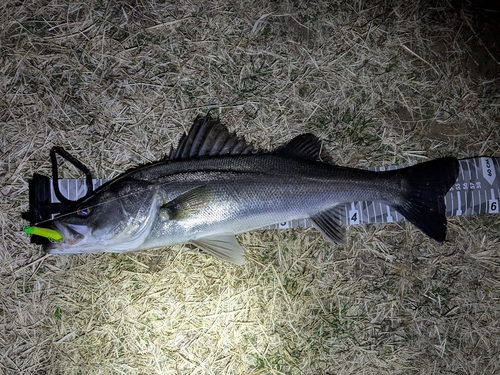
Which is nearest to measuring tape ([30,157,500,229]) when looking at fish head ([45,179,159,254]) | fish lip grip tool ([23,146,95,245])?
fish head ([45,179,159,254])

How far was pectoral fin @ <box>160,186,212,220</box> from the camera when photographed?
3.31 m

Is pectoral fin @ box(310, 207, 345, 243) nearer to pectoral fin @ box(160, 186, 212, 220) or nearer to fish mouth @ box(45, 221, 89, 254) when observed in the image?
pectoral fin @ box(160, 186, 212, 220)

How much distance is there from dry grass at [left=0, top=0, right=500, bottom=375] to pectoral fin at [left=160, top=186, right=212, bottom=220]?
1.98 ft

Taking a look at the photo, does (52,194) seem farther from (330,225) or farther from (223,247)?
(330,225)

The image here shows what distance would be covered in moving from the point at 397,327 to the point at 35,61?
451 centimetres

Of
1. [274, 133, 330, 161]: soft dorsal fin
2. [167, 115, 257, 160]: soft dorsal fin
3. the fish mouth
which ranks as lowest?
the fish mouth

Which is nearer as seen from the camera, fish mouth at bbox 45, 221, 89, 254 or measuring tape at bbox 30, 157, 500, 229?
fish mouth at bbox 45, 221, 89, 254

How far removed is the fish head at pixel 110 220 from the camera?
317cm

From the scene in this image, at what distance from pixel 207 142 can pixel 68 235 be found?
55.9 inches

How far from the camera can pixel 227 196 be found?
3377 mm

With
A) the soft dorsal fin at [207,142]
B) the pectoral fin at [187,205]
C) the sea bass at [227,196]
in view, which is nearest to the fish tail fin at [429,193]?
the sea bass at [227,196]

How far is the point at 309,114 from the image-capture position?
393 cm

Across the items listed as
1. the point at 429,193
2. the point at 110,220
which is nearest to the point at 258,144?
the point at 110,220

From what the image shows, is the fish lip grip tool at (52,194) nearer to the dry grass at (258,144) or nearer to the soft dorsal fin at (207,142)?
the dry grass at (258,144)
